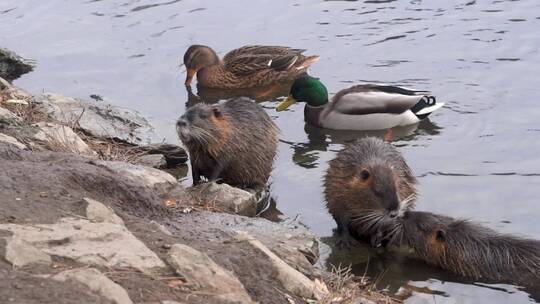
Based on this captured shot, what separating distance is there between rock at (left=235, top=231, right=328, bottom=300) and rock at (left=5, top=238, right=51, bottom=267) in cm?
143

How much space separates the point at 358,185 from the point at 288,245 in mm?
1564

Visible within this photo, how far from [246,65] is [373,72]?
188cm

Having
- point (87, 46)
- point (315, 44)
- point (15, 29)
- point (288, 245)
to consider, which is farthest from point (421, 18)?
point (288, 245)

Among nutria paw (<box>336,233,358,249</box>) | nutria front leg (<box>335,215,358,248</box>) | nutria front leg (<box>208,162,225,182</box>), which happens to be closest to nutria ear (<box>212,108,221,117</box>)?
nutria front leg (<box>208,162,225,182</box>)

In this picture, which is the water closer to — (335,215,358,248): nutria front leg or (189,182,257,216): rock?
(335,215,358,248): nutria front leg

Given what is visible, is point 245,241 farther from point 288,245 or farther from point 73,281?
point 73,281

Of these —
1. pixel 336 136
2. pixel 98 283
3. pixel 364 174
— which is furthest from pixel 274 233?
pixel 336 136

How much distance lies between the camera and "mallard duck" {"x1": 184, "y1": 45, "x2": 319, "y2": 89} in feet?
42.6

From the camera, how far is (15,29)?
14570 millimetres

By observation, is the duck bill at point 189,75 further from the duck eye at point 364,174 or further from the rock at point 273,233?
the rock at point 273,233

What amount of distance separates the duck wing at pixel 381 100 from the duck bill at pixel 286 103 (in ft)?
2.62

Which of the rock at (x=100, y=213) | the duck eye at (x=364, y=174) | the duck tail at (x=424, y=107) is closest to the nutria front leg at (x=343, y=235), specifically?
the duck eye at (x=364, y=174)

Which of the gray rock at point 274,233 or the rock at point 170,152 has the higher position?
the gray rock at point 274,233

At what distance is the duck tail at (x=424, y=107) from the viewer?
1122 centimetres
